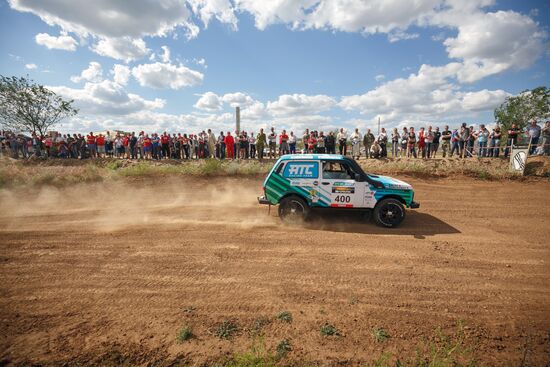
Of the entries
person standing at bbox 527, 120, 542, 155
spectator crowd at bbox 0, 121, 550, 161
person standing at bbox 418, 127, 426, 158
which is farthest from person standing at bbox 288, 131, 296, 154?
person standing at bbox 527, 120, 542, 155

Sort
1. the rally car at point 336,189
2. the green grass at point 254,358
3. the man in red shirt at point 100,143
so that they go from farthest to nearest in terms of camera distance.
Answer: the man in red shirt at point 100,143
the rally car at point 336,189
the green grass at point 254,358

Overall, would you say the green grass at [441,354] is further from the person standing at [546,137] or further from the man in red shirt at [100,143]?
the man in red shirt at [100,143]

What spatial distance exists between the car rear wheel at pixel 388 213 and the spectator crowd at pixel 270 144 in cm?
A: 869

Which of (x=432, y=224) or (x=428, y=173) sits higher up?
(x=428, y=173)

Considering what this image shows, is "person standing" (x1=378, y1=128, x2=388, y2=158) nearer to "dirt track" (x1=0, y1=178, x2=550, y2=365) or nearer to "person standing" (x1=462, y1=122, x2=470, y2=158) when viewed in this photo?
"person standing" (x1=462, y1=122, x2=470, y2=158)

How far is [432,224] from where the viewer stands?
789 centimetres

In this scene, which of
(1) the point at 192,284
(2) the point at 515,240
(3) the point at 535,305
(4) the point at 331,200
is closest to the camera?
(3) the point at 535,305

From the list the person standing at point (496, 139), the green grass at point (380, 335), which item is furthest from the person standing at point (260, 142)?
the green grass at point (380, 335)

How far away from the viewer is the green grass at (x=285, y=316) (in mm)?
3937

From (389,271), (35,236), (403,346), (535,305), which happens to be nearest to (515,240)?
(535,305)

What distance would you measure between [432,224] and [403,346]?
5.39m

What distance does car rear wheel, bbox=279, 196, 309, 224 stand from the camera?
24.8 ft

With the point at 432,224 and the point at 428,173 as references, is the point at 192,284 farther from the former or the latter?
the point at 428,173

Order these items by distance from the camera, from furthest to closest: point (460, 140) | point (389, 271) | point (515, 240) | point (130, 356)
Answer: point (460, 140)
point (515, 240)
point (389, 271)
point (130, 356)
